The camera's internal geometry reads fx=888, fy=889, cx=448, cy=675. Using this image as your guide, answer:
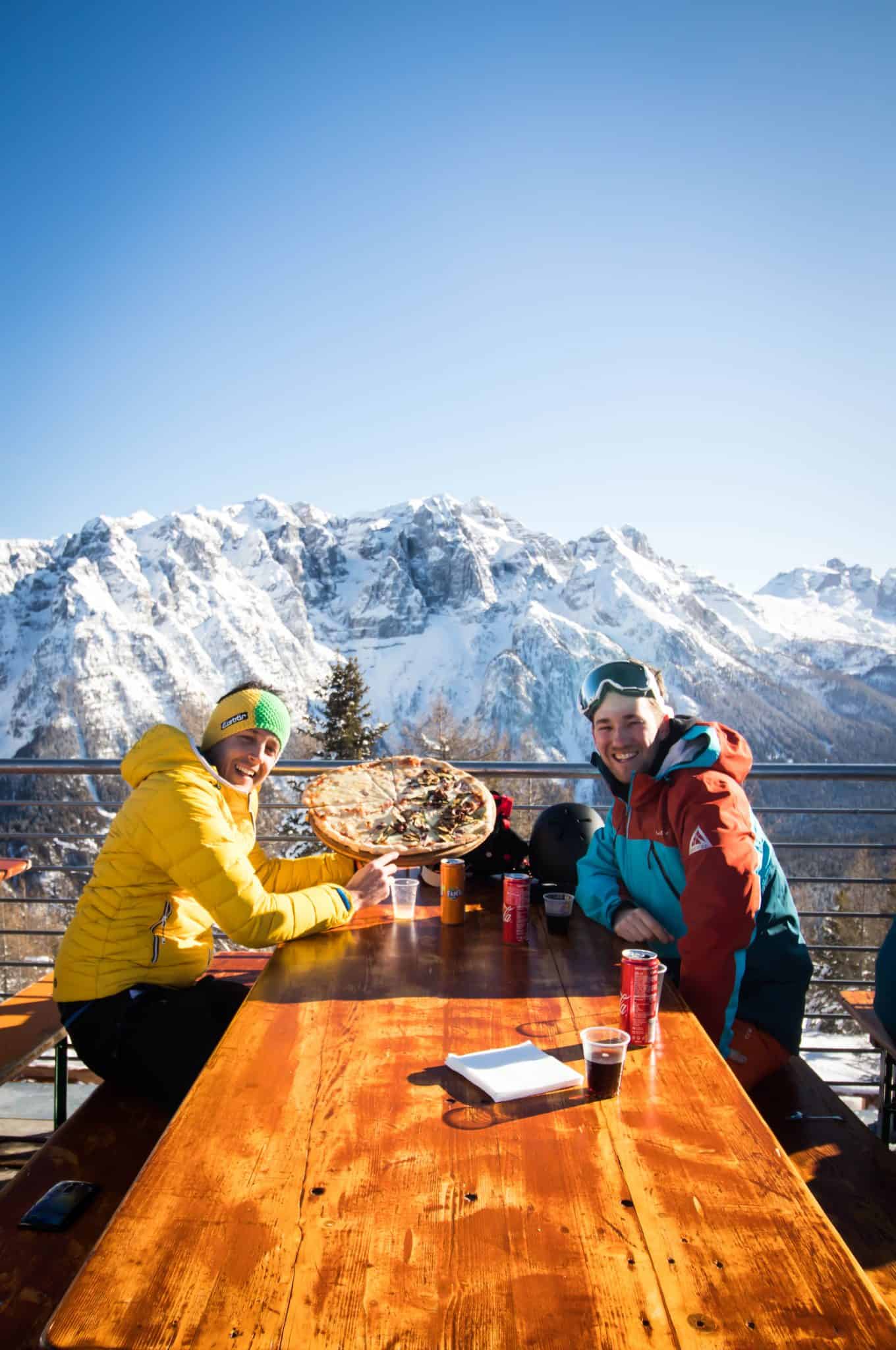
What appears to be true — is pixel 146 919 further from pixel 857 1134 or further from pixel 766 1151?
pixel 857 1134

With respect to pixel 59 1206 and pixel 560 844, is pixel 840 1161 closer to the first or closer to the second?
pixel 560 844

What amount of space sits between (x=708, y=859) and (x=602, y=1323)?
4.63 ft

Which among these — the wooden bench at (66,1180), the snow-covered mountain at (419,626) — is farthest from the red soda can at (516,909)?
the snow-covered mountain at (419,626)

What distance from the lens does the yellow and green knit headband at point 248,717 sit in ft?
9.20

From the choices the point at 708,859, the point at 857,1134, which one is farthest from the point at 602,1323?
the point at 857,1134

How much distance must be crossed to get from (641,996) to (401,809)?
56.4 inches

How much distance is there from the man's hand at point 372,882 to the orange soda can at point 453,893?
176mm

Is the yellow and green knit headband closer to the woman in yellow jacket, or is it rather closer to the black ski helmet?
the woman in yellow jacket

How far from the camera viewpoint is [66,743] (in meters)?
86.1

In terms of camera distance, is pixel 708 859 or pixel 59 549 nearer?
pixel 708 859

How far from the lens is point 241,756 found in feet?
9.30

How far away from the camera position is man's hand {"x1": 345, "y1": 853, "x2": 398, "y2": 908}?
2697 millimetres

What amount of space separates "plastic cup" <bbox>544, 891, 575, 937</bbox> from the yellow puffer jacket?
59 centimetres

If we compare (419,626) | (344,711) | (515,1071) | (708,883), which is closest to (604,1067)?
(515,1071)
